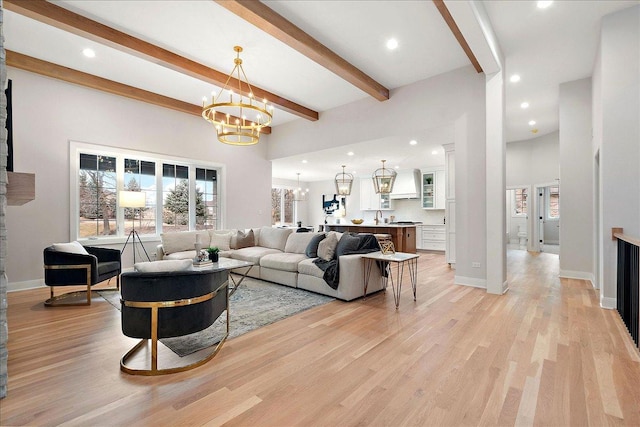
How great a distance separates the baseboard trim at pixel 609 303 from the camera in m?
3.57

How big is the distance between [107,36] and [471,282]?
5988 millimetres

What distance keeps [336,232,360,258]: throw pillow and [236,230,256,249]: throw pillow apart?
2497mm

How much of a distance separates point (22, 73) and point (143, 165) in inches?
82.6

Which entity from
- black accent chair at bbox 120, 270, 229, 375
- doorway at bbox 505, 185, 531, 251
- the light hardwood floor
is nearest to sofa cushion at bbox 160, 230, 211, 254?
the light hardwood floor

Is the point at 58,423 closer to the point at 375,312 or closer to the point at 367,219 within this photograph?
the point at 375,312

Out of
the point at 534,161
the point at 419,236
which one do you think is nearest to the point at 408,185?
the point at 419,236

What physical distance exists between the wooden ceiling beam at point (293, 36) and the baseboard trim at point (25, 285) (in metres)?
4.94

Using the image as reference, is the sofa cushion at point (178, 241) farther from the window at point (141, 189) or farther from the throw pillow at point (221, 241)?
the window at point (141, 189)

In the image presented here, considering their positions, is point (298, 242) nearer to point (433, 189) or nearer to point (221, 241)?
point (221, 241)

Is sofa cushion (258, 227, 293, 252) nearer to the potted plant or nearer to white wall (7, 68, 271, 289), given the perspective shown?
the potted plant

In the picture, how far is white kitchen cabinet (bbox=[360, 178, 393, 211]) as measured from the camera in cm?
1074

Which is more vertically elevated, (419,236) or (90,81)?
(90,81)

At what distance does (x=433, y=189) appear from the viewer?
943 centimetres

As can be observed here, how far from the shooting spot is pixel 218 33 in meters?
3.80
